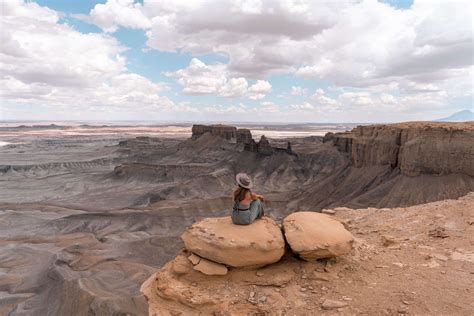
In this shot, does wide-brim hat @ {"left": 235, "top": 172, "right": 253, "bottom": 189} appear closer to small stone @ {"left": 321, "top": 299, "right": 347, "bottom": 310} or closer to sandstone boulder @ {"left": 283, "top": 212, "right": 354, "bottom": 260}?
sandstone boulder @ {"left": 283, "top": 212, "right": 354, "bottom": 260}

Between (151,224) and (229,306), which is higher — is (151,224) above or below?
below

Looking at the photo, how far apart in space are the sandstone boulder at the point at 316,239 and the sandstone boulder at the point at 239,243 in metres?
0.26

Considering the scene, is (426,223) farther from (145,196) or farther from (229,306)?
(145,196)

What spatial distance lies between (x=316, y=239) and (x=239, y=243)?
1518mm

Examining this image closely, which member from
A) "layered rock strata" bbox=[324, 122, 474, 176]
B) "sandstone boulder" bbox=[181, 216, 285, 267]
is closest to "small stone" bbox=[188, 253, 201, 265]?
"sandstone boulder" bbox=[181, 216, 285, 267]

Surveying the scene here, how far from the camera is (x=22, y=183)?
198ft

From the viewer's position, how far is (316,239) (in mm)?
6707

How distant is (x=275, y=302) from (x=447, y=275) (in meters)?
3.31

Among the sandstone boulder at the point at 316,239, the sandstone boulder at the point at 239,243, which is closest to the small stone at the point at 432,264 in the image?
the sandstone boulder at the point at 316,239

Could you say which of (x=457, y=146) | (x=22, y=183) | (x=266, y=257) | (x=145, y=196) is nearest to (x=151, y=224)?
(x=145, y=196)

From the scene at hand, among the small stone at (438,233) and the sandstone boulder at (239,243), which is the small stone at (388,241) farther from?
the sandstone boulder at (239,243)

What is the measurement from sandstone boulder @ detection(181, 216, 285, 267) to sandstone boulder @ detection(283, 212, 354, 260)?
0.26m

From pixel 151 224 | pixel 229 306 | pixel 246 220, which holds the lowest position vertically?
pixel 151 224

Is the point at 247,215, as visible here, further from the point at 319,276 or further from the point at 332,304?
the point at 332,304
